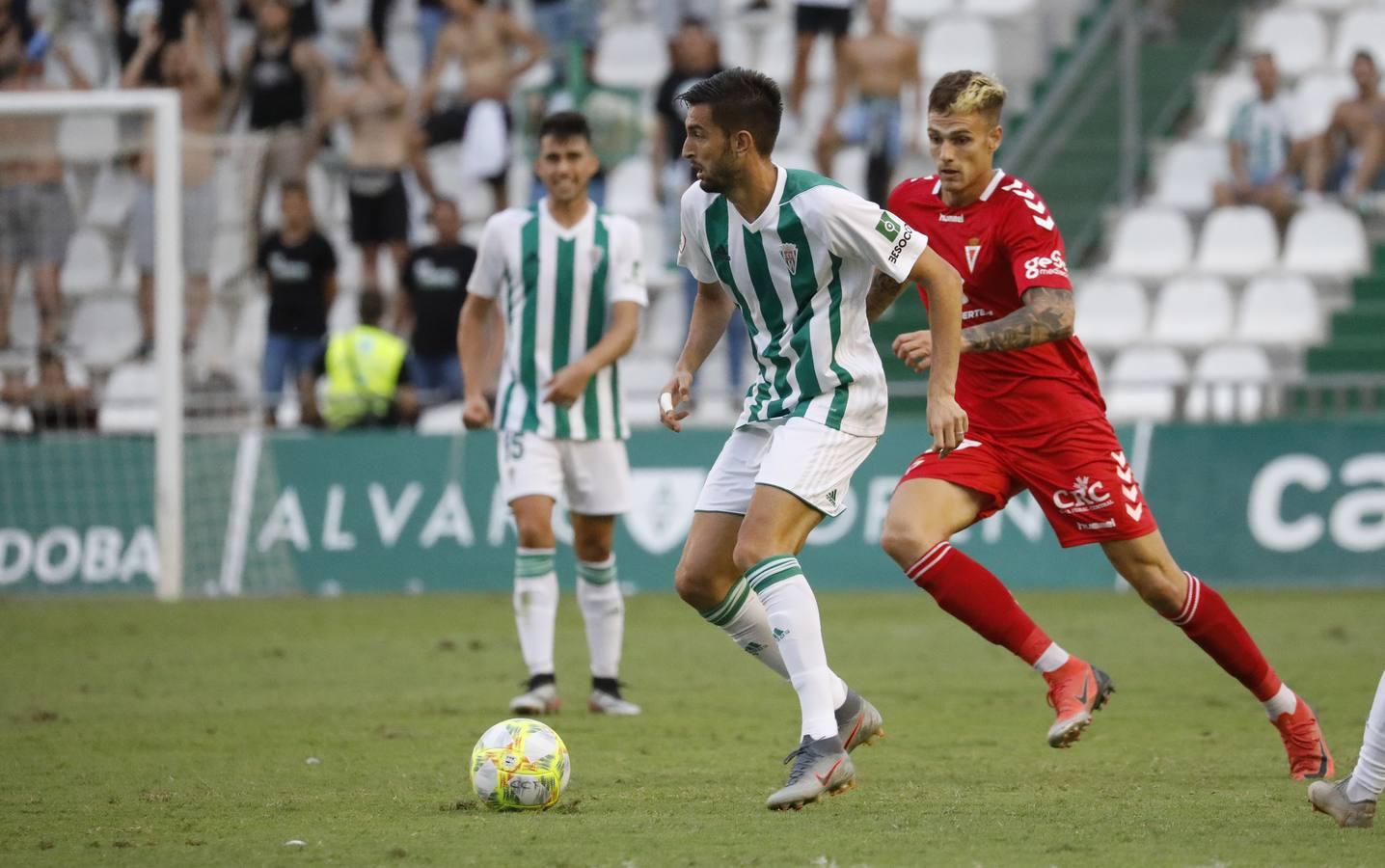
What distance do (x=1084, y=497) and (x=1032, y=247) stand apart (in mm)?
865

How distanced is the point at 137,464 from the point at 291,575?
1.39m

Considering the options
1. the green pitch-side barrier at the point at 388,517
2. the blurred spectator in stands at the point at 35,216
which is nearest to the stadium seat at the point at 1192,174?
the green pitch-side barrier at the point at 388,517

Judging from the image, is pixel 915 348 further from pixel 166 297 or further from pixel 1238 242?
pixel 1238 242

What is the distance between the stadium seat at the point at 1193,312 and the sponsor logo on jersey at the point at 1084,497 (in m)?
10.3

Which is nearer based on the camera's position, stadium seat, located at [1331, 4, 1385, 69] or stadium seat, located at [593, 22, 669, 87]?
stadium seat, located at [1331, 4, 1385, 69]

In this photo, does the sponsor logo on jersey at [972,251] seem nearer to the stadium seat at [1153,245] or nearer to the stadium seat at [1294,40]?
the stadium seat at [1153,245]

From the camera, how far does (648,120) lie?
63.6 ft

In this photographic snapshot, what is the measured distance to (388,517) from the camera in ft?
48.8

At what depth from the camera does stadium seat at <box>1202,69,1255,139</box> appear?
18594 mm

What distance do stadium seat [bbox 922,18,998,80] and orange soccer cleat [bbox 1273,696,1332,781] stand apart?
1353 cm

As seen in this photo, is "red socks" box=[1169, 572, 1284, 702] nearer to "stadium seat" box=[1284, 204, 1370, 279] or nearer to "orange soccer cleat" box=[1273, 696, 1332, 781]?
"orange soccer cleat" box=[1273, 696, 1332, 781]

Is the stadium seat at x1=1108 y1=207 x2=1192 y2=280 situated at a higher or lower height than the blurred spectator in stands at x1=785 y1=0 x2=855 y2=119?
lower

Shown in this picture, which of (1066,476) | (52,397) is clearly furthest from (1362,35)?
(1066,476)

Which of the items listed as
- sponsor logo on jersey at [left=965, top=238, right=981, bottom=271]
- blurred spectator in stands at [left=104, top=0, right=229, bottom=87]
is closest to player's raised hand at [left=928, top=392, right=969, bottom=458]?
sponsor logo on jersey at [left=965, top=238, right=981, bottom=271]
